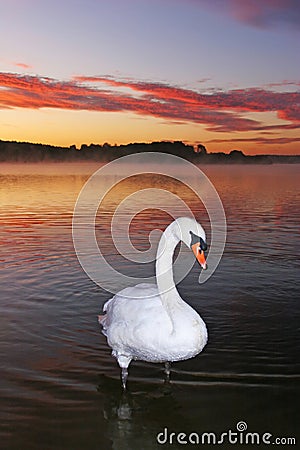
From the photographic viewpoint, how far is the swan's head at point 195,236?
6.62 metres

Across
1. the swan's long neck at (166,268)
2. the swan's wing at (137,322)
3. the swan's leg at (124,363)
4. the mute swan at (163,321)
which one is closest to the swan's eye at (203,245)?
the mute swan at (163,321)

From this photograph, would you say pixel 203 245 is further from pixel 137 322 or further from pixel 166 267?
pixel 137 322

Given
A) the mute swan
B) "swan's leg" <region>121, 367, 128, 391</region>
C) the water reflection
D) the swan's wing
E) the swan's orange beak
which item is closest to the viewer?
the swan's orange beak

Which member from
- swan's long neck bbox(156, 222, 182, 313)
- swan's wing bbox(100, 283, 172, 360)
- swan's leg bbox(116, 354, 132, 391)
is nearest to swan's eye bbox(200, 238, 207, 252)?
swan's long neck bbox(156, 222, 182, 313)

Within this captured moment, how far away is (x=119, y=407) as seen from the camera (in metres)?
7.61

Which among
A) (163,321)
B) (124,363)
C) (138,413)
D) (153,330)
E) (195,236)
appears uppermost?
(195,236)

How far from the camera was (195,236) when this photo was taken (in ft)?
22.1

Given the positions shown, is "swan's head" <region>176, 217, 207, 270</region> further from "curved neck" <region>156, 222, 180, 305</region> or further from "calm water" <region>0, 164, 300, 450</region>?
"calm water" <region>0, 164, 300, 450</region>

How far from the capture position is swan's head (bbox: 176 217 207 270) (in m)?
6.62

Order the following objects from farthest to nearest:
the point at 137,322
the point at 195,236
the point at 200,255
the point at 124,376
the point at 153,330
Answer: the point at 124,376 → the point at 137,322 → the point at 153,330 → the point at 195,236 → the point at 200,255

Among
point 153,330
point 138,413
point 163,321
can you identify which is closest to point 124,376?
point 138,413

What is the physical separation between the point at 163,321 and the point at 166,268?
0.74 m

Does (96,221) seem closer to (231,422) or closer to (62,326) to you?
(62,326)

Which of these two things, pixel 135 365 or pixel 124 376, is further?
pixel 135 365
